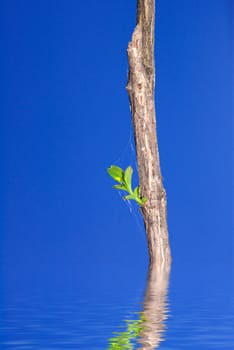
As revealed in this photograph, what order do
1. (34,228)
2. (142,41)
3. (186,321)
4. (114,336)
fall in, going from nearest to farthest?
(114,336) < (186,321) < (142,41) < (34,228)

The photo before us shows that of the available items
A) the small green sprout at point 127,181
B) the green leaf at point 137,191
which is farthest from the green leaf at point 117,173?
the green leaf at point 137,191

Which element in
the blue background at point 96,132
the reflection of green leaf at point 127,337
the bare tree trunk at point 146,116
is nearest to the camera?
the reflection of green leaf at point 127,337

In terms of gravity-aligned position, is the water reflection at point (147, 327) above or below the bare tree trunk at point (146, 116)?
below

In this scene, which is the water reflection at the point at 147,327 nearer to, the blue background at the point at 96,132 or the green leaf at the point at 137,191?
the green leaf at the point at 137,191

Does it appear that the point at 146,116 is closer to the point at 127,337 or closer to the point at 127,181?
the point at 127,181

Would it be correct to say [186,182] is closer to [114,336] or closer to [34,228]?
[34,228]

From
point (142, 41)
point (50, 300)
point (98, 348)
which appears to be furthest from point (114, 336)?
point (142, 41)
